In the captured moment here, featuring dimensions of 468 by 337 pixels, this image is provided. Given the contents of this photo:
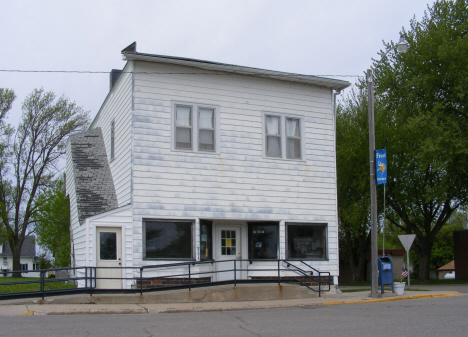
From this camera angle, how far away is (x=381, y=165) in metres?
17.8

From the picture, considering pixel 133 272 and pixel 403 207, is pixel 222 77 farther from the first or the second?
pixel 403 207

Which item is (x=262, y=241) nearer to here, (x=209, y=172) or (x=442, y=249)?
(x=209, y=172)

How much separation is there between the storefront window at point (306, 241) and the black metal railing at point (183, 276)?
0.41 m

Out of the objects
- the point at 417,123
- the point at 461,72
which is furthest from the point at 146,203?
the point at 461,72

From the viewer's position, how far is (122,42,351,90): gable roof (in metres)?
17.1

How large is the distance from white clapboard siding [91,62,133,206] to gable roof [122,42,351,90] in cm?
53

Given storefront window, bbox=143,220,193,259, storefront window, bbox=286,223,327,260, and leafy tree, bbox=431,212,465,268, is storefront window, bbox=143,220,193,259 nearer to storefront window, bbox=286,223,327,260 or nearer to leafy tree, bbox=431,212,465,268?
storefront window, bbox=286,223,327,260

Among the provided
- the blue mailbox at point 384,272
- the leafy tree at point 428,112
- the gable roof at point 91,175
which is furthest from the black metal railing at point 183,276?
the leafy tree at point 428,112

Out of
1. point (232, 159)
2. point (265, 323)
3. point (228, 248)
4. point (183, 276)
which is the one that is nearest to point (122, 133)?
point (232, 159)

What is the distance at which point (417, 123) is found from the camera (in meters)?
27.8

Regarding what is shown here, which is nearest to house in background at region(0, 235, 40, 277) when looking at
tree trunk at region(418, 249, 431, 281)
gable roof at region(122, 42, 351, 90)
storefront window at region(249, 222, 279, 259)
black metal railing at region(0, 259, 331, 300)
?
tree trunk at region(418, 249, 431, 281)

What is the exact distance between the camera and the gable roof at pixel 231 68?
674 inches

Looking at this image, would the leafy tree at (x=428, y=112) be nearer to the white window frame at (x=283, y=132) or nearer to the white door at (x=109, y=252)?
the white window frame at (x=283, y=132)

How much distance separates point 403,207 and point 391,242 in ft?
135
